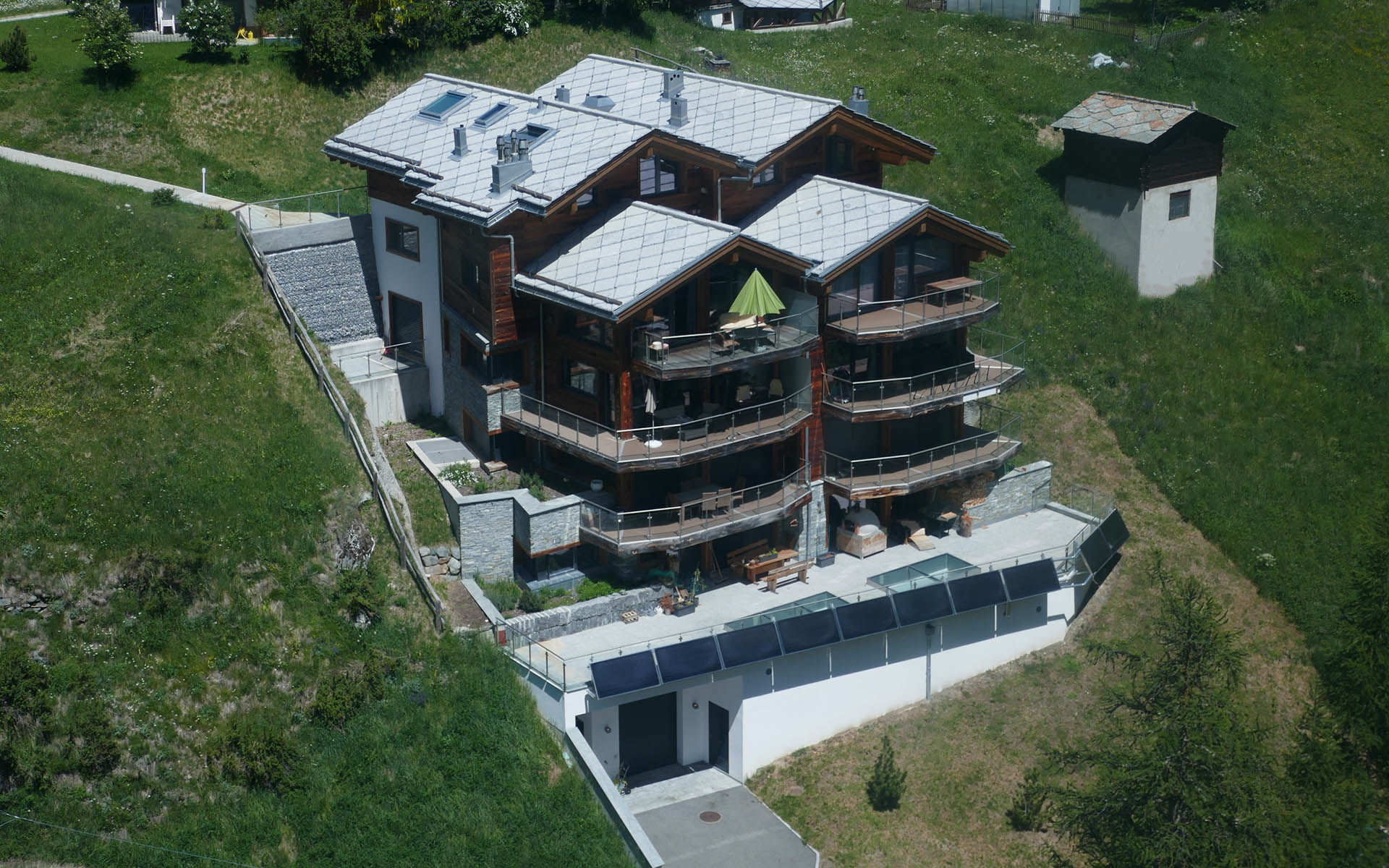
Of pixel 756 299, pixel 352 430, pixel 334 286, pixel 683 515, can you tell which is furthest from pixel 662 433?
pixel 334 286

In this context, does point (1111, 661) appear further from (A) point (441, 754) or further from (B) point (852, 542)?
(A) point (441, 754)

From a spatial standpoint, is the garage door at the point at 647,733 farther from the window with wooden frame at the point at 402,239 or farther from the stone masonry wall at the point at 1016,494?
the window with wooden frame at the point at 402,239

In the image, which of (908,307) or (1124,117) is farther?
(1124,117)

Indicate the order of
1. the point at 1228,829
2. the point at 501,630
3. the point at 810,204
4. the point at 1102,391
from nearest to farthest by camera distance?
the point at 1228,829, the point at 501,630, the point at 810,204, the point at 1102,391

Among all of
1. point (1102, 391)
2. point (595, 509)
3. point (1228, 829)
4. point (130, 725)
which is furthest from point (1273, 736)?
point (130, 725)

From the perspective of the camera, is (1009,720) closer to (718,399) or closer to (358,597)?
(718,399)

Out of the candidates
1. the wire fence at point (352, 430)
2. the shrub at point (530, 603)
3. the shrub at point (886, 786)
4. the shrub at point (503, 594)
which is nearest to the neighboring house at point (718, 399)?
the shrub at point (503, 594)
